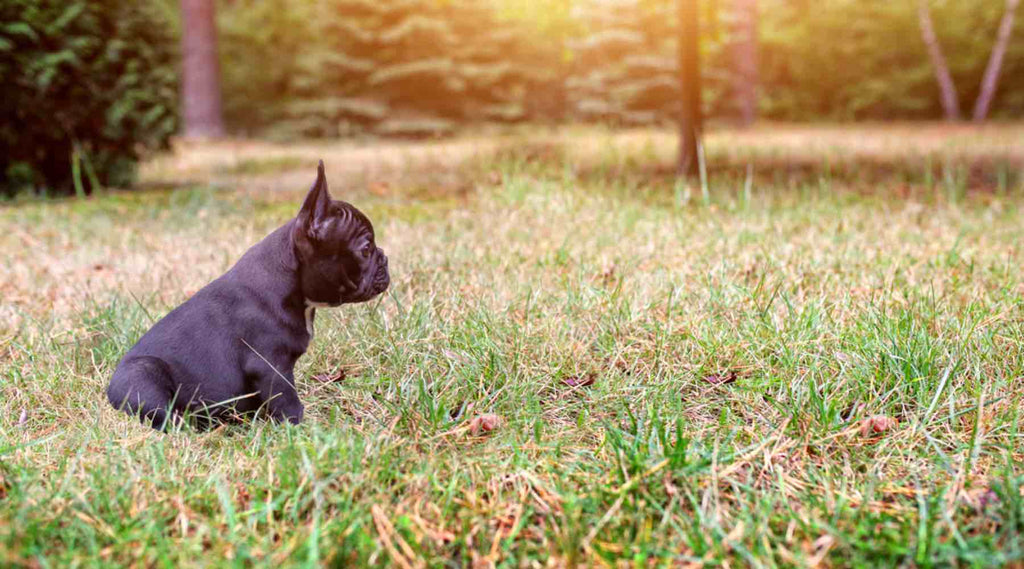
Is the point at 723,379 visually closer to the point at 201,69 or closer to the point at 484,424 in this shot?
the point at 484,424

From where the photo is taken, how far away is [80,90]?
292 inches

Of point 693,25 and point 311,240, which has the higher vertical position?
point 693,25

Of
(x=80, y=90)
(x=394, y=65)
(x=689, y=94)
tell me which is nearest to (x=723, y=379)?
(x=689, y=94)

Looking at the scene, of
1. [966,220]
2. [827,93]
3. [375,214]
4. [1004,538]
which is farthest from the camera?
[827,93]

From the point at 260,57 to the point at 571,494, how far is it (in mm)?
23984

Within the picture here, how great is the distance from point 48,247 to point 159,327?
3232mm

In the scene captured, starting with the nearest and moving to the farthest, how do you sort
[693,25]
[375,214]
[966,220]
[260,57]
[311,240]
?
[311,240]
[966,220]
[375,214]
[693,25]
[260,57]

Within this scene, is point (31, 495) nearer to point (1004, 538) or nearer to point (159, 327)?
point (159, 327)

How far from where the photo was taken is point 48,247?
521 cm

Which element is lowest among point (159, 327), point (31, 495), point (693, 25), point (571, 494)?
point (571, 494)

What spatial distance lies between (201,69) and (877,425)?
1529 centimetres

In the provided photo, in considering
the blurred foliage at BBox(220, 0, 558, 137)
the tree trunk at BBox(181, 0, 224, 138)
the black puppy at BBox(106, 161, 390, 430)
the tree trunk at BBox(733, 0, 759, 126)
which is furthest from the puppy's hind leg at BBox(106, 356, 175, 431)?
the tree trunk at BBox(733, 0, 759, 126)

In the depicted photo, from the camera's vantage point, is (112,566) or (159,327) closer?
(112,566)

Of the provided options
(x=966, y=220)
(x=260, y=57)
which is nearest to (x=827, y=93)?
(x=260, y=57)
